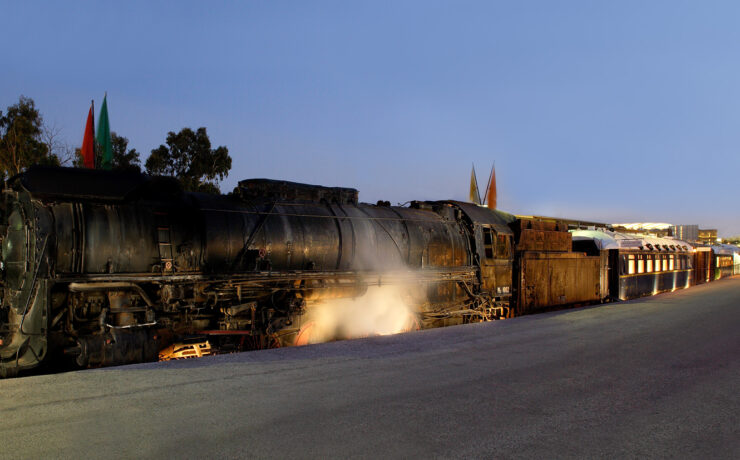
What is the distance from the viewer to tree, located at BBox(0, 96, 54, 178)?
22.7 metres

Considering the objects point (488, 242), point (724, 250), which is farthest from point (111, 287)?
point (724, 250)

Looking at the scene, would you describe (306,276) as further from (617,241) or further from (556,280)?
(617,241)

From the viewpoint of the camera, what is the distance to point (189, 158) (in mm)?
30922

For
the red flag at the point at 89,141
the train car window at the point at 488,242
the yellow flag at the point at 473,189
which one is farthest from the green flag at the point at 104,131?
the yellow flag at the point at 473,189

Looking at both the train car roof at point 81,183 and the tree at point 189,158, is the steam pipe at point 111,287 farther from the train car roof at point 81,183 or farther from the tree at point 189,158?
the tree at point 189,158

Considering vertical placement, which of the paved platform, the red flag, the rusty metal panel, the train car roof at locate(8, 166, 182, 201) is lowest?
the paved platform

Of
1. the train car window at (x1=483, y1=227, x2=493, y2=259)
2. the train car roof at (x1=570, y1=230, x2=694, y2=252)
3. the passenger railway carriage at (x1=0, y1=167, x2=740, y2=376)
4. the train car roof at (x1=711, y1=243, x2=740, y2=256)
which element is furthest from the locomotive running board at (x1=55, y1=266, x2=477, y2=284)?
the train car roof at (x1=711, y1=243, x2=740, y2=256)

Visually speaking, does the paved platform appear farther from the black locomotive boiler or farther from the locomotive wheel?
the locomotive wheel

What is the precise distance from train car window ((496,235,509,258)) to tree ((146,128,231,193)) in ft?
69.4

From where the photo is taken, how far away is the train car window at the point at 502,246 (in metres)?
15.3

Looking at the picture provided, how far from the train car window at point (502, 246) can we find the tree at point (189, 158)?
21.2 m

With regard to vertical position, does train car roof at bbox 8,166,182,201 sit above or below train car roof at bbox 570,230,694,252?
above

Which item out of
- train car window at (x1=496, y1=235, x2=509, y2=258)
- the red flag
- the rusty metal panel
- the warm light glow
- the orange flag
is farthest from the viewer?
the orange flag

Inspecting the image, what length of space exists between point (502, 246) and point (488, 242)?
0.64 metres
